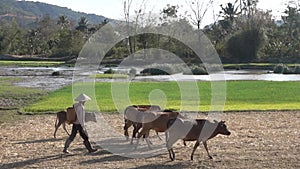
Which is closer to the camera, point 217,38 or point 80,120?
point 80,120

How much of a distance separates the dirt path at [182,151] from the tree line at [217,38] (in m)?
48.5

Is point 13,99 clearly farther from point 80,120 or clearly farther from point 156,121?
point 156,121

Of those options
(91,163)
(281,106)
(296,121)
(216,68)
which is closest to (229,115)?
(296,121)

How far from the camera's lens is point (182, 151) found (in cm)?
1234

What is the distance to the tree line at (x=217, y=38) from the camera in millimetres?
67750

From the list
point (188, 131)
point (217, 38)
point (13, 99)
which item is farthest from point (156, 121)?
point (217, 38)

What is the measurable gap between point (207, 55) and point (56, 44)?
33.0m

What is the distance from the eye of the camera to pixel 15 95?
2809cm

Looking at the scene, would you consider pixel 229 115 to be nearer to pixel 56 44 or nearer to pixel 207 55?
pixel 207 55

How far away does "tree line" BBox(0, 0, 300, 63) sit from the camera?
222 ft

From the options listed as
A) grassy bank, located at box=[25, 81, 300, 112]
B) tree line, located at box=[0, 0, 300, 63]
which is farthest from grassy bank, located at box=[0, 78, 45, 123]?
tree line, located at box=[0, 0, 300, 63]

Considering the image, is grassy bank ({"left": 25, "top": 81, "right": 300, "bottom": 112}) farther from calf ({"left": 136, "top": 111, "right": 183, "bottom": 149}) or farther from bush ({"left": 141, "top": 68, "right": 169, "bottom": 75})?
bush ({"left": 141, "top": 68, "right": 169, "bottom": 75})

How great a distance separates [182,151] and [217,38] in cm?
6990

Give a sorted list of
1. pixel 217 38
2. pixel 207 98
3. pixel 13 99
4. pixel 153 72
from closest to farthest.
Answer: pixel 207 98
pixel 13 99
pixel 153 72
pixel 217 38
